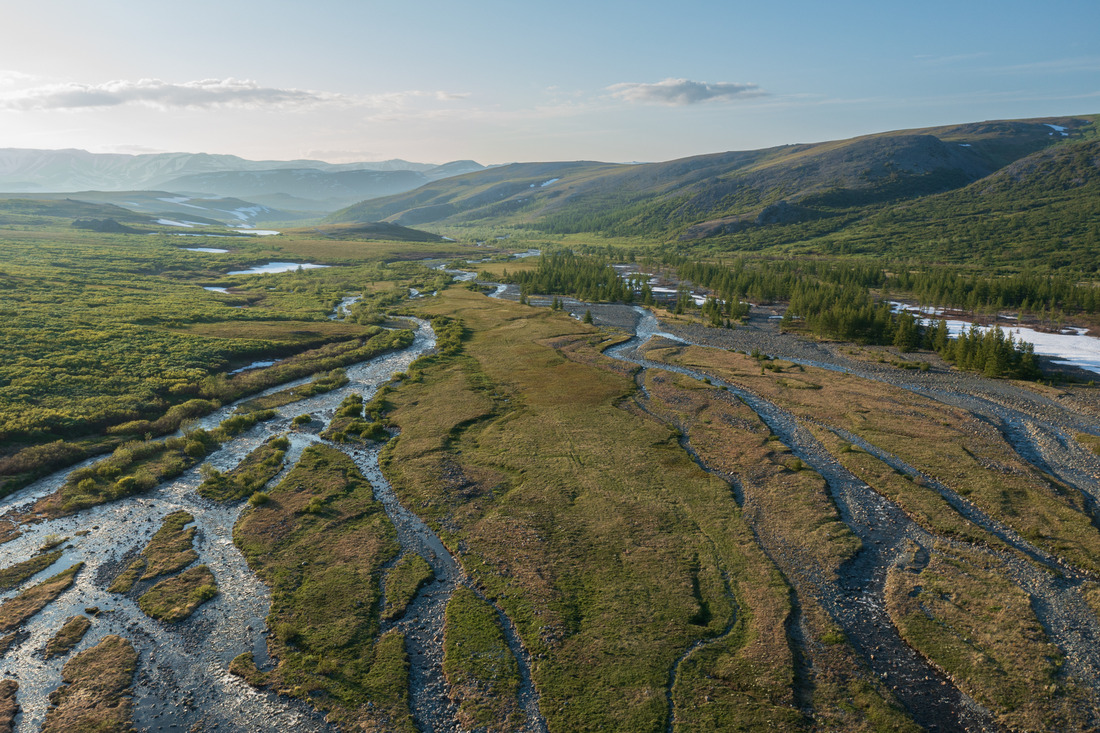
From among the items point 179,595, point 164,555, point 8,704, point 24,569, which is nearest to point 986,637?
point 179,595

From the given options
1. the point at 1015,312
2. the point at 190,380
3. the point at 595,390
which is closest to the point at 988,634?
the point at 595,390

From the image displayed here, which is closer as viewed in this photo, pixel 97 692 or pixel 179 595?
pixel 97 692

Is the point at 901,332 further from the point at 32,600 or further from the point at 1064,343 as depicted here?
the point at 32,600

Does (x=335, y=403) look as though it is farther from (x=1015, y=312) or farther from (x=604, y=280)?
(x=1015, y=312)

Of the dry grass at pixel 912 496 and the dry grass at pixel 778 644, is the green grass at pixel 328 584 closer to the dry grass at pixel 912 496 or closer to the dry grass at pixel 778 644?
the dry grass at pixel 778 644

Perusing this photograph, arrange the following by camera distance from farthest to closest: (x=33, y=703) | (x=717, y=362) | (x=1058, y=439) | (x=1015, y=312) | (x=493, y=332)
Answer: (x=1015, y=312), (x=493, y=332), (x=717, y=362), (x=1058, y=439), (x=33, y=703)

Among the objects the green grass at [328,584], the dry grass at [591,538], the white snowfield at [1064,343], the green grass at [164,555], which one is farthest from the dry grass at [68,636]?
the white snowfield at [1064,343]
